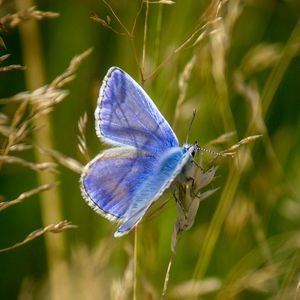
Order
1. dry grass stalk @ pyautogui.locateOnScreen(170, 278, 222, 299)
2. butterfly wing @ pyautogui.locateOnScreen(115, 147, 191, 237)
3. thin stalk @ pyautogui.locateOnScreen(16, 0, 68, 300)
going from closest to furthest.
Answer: butterfly wing @ pyautogui.locateOnScreen(115, 147, 191, 237)
dry grass stalk @ pyautogui.locateOnScreen(170, 278, 222, 299)
thin stalk @ pyautogui.locateOnScreen(16, 0, 68, 300)

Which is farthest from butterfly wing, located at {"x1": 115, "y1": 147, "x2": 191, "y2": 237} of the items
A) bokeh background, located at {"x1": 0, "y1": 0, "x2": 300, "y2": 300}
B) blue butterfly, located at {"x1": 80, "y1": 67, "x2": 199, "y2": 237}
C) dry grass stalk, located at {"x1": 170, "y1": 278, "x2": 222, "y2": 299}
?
dry grass stalk, located at {"x1": 170, "y1": 278, "x2": 222, "y2": 299}

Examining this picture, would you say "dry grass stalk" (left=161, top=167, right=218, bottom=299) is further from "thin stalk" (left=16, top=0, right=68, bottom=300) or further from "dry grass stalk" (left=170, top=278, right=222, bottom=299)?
"thin stalk" (left=16, top=0, right=68, bottom=300)

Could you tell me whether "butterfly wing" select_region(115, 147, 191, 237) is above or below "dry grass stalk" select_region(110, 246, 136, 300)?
above

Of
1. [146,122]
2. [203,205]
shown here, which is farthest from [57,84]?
[203,205]

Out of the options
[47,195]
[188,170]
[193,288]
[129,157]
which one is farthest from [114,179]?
[47,195]

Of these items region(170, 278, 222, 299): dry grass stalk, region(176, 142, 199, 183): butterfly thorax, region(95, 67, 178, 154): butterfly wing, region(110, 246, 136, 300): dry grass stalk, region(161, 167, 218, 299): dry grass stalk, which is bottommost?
region(170, 278, 222, 299): dry grass stalk

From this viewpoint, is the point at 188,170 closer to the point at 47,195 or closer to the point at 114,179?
the point at 114,179

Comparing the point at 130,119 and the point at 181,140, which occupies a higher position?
the point at 130,119

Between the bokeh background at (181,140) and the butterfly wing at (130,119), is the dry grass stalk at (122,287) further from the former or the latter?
the butterfly wing at (130,119)
